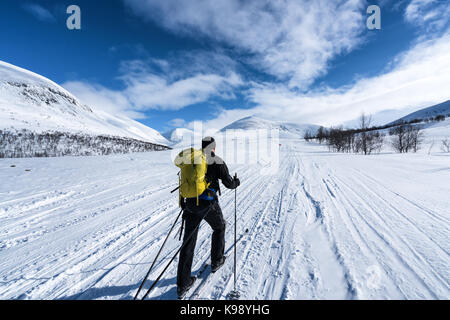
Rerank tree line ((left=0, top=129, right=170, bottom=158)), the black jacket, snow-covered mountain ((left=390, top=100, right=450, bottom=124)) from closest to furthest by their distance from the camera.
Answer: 1. the black jacket
2. tree line ((left=0, top=129, right=170, bottom=158))
3. snow-covered mountain ((left=390, top=100, right=450, bottom=124))

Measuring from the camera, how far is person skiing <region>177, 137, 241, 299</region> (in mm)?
2484

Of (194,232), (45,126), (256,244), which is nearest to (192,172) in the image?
(194,232)

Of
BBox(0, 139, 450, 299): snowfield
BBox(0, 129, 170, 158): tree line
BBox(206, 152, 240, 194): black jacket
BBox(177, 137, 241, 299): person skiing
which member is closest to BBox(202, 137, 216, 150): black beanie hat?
BBox(177, 137, 241, 299): person skiing

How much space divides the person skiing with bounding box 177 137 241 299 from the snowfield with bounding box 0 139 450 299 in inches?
10.0

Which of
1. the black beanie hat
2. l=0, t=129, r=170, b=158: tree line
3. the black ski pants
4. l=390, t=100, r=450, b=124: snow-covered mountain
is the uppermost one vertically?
l=390, t=100, r=450, b=124: snow-covered mountain

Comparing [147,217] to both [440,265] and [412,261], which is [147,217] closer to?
[412,261]

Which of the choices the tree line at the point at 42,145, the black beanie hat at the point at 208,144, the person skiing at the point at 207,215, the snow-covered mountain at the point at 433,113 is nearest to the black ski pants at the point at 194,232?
the person skiing at the point at 207,215

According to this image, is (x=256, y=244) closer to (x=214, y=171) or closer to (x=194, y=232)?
(x=194, y=232)

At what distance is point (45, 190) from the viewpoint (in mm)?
6742

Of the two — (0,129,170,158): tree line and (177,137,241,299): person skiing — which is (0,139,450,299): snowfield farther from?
(0,129,170,158): tree line

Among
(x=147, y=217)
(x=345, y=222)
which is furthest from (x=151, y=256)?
(x=345, y=222)

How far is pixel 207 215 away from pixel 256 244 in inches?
54.0

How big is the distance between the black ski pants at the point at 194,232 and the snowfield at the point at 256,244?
0.28 meters
